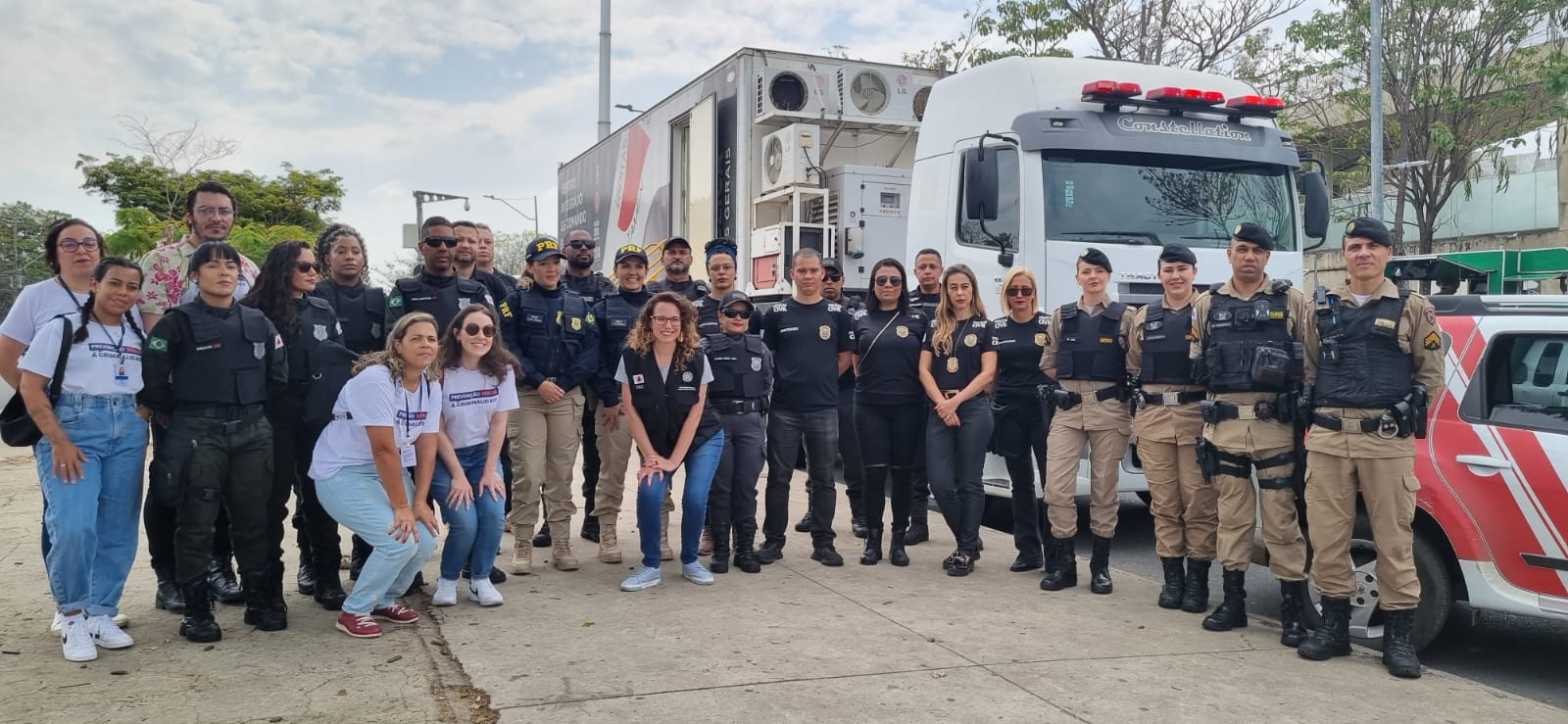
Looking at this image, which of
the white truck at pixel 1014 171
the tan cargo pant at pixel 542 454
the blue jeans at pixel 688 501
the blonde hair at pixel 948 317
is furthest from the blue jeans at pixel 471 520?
the white truck at pixel 1014 171

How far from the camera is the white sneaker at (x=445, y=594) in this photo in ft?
17.8

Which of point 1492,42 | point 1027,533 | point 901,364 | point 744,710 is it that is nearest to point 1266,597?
point 1027,533

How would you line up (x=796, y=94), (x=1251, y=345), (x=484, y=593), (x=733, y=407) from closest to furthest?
(x=1251, y=345), (x=484, y=593), (x=733, y=407), (x=796, y=94)

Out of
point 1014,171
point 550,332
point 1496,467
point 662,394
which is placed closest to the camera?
point 1496,467

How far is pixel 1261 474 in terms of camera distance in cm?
512

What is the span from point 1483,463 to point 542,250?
4.70 metres

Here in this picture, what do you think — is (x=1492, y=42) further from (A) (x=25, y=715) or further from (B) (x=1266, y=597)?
(A) (x=25, y=715)

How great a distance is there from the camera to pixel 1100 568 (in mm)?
6082

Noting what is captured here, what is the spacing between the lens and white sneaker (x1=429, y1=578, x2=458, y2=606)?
544cm

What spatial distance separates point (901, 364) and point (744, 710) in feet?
9.44

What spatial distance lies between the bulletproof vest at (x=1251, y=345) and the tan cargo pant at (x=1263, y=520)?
310 mm

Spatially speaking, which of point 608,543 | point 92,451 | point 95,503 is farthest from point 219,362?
point 608,543

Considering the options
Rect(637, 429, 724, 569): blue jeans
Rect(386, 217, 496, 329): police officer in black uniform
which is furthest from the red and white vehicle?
Rect(386, 217, 496, 329): police officer in black uniform

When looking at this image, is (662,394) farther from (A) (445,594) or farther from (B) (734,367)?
(A) (445,594)
